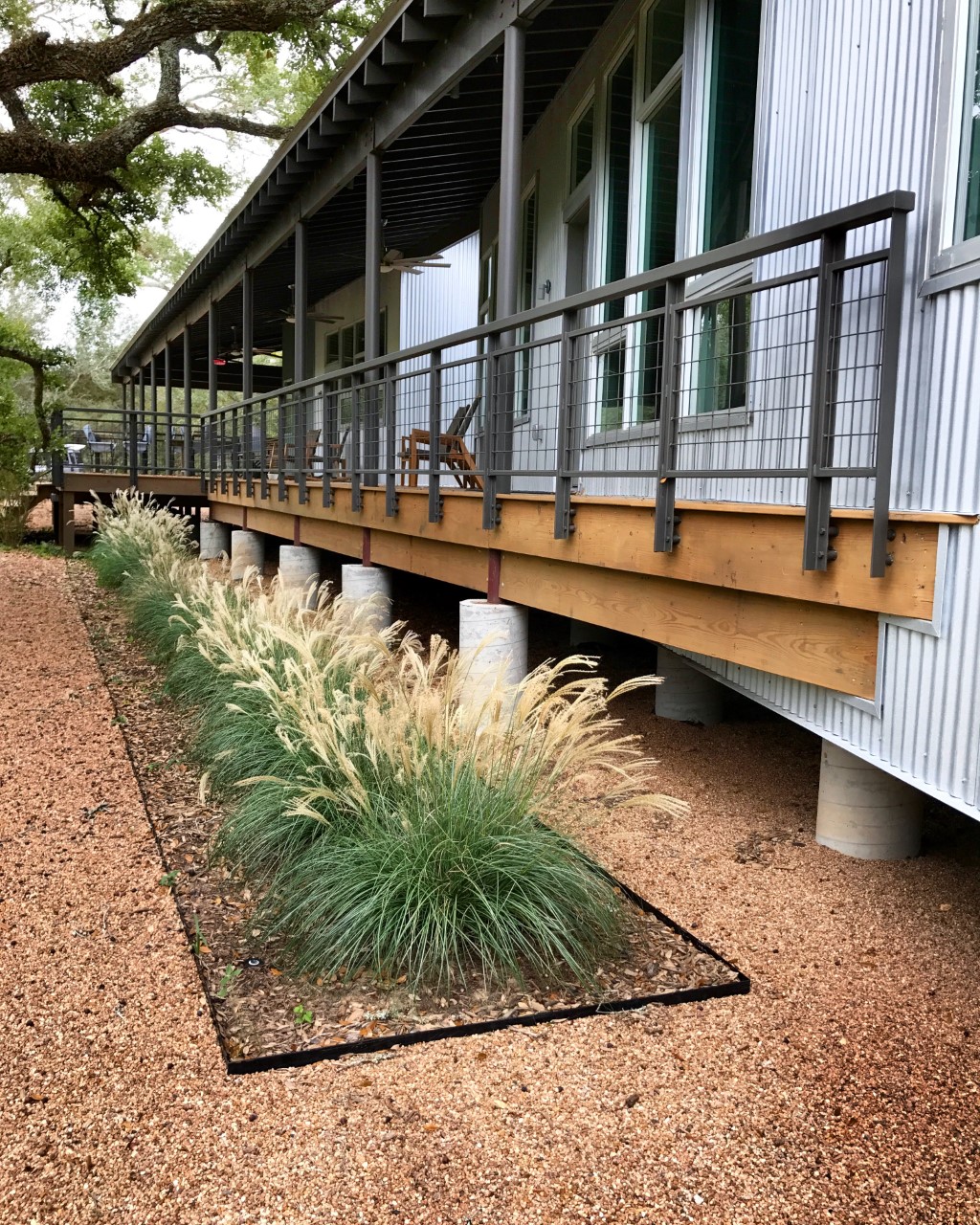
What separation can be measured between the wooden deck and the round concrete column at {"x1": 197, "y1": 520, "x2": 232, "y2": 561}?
1026cm

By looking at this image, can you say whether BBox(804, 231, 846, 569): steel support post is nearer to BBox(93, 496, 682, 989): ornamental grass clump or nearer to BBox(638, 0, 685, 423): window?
BBox(93, 496, 682, 989): ornamental grass clump

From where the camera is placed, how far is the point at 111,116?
53.7ft

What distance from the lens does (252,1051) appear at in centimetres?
307

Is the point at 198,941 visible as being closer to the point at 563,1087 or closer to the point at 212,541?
the point at 563,1087

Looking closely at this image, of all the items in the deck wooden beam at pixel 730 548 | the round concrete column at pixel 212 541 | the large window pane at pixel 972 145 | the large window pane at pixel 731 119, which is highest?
the large window pane at pixel 731 119

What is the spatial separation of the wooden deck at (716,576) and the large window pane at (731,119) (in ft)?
5.73

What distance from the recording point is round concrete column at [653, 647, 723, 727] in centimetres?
644

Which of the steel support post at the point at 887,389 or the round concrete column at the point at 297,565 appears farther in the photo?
the round concrete column at the point at 297,565

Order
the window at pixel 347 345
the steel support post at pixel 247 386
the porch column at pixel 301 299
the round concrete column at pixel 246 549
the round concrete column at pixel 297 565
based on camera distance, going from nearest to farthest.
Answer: the round concrete column at pixel 297 565, the porch column at pixel 301 299, the steel support post at pixel 247 386, the round concrete column at pixel 246 549, the window at pixel 347 345

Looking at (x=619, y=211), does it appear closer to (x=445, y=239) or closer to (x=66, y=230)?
(x=445, y=239)

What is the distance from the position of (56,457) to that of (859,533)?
17.1 m

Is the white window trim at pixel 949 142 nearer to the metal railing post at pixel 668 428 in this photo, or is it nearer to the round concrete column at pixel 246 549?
the metal railing post at pixel 668 428

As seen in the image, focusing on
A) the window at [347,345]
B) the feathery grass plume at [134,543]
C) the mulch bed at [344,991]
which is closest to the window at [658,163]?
the mulch bed at [344,991]

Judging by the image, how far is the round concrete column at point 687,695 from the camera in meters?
6.44
